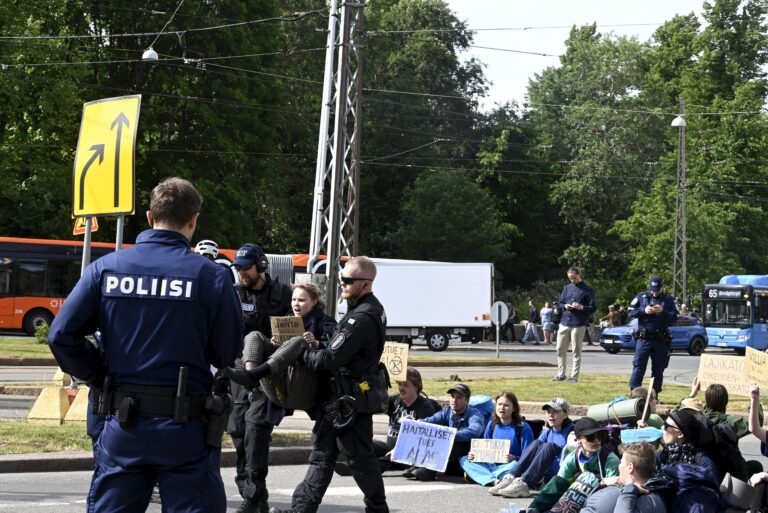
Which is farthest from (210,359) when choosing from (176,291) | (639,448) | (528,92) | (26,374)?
(528,92)

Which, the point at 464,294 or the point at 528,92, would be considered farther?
the point at 528,92

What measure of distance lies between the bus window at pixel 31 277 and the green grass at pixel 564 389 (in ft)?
63.2

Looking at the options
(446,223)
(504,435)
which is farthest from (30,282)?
(504,435)

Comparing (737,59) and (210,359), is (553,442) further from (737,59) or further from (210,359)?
(737,59)

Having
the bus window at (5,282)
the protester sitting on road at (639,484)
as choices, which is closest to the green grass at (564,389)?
the protester sitting on road at (639,484)

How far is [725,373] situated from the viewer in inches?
390

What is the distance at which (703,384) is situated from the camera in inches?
401

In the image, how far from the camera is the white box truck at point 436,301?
37594mm

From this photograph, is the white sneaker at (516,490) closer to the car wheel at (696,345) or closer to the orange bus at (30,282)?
the orange bus at (30,282)

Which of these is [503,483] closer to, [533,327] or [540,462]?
[540,462]

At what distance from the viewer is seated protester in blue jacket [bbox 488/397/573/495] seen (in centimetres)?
999

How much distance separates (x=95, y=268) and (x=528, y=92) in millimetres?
71338

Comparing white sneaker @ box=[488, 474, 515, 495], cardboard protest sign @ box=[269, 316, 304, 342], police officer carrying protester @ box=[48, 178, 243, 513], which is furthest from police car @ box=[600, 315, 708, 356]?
police officer carrying protester @ box=[48, 178, 243, 513]

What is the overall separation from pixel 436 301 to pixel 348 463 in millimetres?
30611
